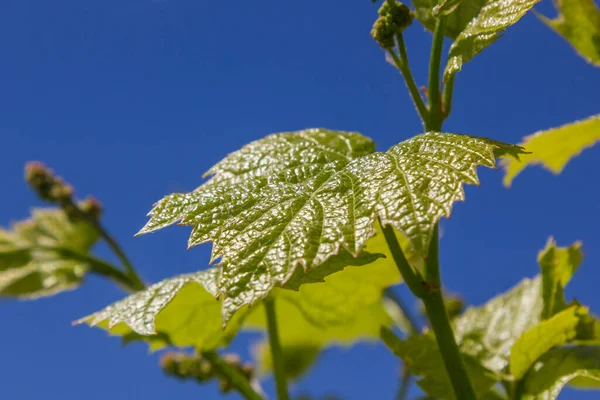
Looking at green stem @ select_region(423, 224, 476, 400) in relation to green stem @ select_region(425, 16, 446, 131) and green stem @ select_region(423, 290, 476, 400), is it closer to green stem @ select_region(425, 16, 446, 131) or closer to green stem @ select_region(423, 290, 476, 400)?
green stem @ select_region(423, 290, 476, 400)

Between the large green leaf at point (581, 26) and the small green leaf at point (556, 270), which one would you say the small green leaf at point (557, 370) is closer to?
the small green leaf at point (556, 270)

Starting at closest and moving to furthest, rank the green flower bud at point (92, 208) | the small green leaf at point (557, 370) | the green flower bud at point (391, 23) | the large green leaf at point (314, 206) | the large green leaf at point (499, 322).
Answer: the large green leaf at point (314, 206) → the green flower bud at point (391, 23) → the small green leaf at point (557, 370) → the large green leaf at point (499, 322) → the green flower bud at point (92, 208)

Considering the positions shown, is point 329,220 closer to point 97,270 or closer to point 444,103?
point 444,103

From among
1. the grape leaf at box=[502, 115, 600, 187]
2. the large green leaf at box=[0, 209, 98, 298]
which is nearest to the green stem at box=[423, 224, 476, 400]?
the grape leaf at box=[502, 115, 600, 187]

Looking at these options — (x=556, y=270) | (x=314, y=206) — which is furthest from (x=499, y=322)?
(x=314, y=206)

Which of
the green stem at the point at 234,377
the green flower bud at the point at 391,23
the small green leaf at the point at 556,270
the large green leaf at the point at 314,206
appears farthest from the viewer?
the green stem at the point at 234,377

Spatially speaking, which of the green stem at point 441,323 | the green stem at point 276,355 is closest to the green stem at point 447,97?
the green stem at point 441,323

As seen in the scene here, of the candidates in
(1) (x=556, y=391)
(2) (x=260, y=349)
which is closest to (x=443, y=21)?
(1) (x=556, y=391)
